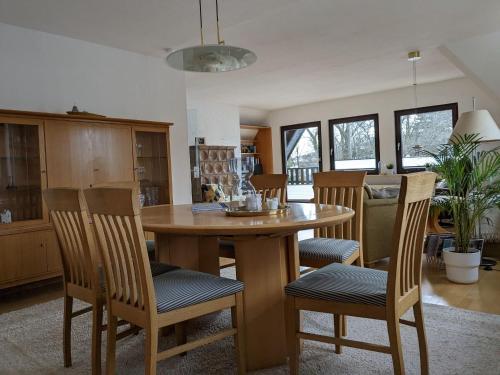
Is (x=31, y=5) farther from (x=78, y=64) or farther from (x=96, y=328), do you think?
(x=96, y=328)

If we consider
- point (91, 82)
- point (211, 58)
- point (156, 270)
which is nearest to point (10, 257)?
point (156, 270)

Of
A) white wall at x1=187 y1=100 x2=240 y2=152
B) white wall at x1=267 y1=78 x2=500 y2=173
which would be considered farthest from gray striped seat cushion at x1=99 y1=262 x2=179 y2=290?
white wall at x1=267 y1=78 x2=500 y2=173

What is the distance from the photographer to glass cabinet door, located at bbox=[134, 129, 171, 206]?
165 inches

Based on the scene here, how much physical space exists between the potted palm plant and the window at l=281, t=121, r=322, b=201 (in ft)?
18.7

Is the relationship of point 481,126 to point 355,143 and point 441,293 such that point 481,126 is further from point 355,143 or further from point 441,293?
point 355,143


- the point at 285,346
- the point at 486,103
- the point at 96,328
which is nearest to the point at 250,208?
the point at 285,346

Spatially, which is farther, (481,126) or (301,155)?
(301,155)

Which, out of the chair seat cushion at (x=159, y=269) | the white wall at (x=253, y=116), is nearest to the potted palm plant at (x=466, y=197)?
the chair seat cushion at (x=159, y=269)

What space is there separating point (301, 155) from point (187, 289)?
789 centimetres

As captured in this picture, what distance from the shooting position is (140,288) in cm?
155

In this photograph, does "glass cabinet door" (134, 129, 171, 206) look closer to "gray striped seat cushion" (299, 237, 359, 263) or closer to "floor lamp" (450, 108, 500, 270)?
"gray striped seat cushion" (299, 237, 359, 263)

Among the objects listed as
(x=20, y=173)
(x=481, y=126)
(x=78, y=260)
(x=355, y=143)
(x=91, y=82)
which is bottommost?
(x=78, y=260)

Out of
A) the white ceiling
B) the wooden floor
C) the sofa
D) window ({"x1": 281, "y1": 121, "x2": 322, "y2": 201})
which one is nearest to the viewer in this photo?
the wooden floor

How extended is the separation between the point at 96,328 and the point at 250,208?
3.06 ft
